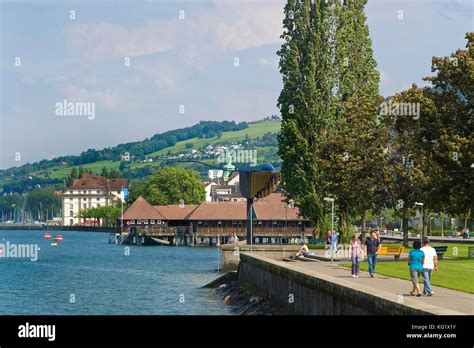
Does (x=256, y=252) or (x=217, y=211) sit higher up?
(x=217, y=211)

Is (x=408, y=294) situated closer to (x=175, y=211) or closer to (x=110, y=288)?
(x=110, y=288)

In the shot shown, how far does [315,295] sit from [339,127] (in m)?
43.2

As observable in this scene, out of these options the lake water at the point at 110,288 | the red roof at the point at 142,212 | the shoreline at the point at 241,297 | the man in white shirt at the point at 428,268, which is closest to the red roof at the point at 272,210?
the red roof at the point at 142,212

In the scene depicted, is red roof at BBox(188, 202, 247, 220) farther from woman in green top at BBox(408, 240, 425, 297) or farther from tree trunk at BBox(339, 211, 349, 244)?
woman in green top at BBox(408, 240, 425, 297)

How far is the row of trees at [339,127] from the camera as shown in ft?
239

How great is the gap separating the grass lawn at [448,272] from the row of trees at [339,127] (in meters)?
17.1

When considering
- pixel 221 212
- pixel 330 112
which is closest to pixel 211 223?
pixel 221 212

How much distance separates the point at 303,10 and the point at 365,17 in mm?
6401

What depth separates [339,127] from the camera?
7681 centimetres

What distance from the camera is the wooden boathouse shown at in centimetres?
14838

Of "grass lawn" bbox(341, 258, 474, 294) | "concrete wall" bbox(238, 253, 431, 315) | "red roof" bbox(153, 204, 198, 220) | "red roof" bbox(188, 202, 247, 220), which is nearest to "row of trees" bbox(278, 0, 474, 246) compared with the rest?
"grass lawn" bbox(341, 258, 474, 294)
